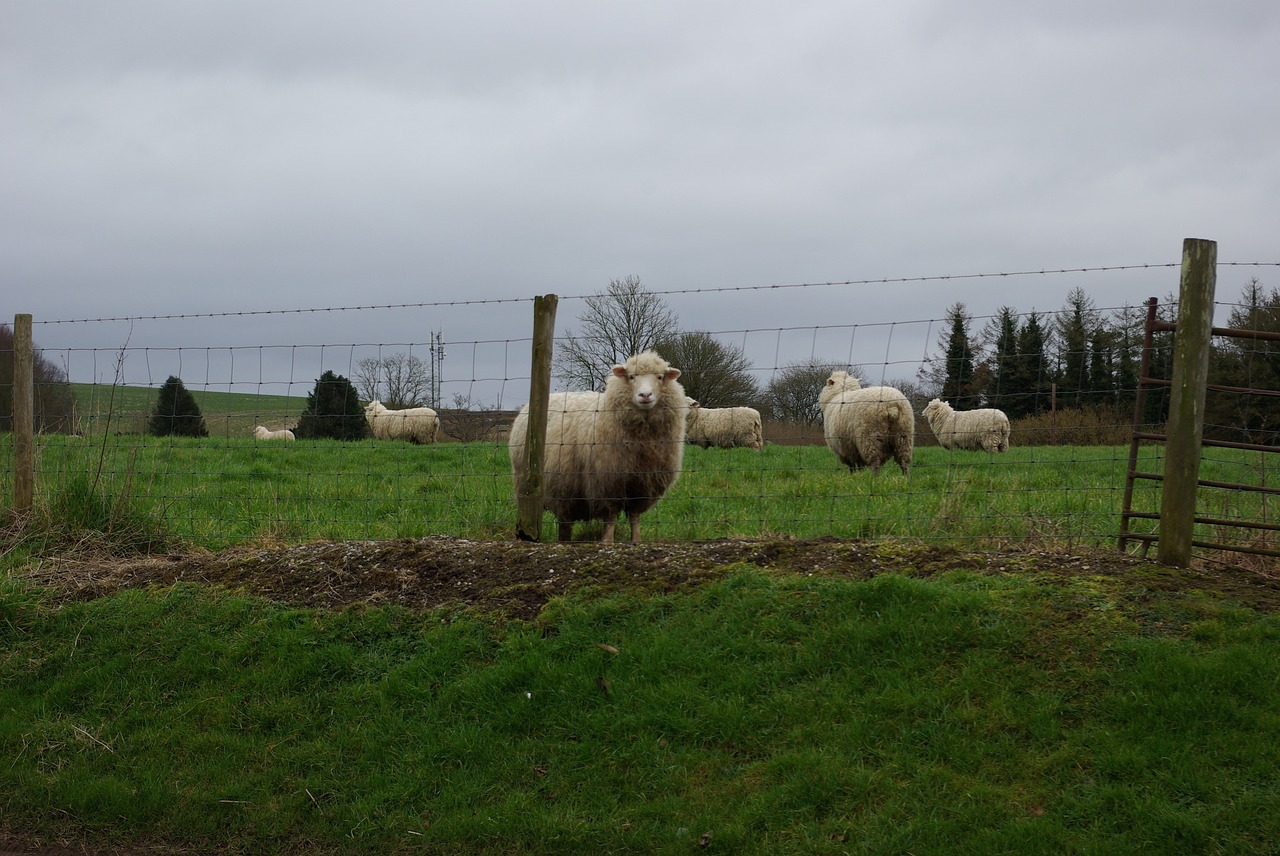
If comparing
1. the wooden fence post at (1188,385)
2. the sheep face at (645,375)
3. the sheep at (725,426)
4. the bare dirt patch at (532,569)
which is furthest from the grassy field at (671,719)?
the sheep at (725,426)

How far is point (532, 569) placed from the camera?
6.72 metres

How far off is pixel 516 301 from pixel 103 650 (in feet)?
13.3

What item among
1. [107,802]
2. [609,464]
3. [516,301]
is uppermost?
[516,301]

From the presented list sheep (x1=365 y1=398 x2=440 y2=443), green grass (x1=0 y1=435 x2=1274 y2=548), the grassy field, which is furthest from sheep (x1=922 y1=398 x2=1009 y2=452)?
the grassy field

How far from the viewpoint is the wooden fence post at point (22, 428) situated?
27.5 ft

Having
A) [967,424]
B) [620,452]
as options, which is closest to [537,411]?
[620,452]

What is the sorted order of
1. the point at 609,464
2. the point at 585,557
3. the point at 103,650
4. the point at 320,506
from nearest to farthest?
the point at 103,650 < the point at 585,557 < the point at 609,464 < the point at 320,506

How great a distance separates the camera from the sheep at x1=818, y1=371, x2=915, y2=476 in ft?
51.3

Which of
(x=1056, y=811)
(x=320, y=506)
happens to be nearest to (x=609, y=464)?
(x=320, y=506)

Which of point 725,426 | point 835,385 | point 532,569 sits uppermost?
point 835,385

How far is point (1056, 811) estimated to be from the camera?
4188 millimetres

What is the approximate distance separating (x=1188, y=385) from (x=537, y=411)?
15.4ft

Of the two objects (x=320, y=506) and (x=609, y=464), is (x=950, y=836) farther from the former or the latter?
(x=320, y=506)

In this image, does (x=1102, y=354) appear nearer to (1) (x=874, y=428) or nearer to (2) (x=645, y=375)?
(1) (x=874, y=428)
